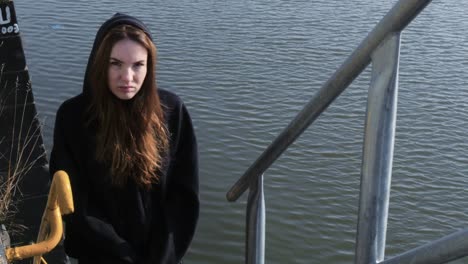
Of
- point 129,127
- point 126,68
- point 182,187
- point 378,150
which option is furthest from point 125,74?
point 378,150

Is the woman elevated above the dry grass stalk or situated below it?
above

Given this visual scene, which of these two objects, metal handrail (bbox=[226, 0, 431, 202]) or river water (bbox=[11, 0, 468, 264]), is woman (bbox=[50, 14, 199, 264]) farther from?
river water (bbox=[11, 0, 468, 264])

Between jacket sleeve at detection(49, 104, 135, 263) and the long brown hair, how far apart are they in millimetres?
93

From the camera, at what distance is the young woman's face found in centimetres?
203

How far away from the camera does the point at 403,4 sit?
1335mm

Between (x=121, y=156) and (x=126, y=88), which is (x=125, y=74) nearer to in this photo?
(x=126, y=88)

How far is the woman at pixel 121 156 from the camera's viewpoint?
2064 mm

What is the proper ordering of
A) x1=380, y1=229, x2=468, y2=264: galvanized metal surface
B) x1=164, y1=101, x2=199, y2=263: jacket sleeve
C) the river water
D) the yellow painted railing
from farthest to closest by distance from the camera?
the river water
x1=164, y1=101, x2=199, y2=263: jacket sleeve
the yellow painted railing
x1=380, y1=229, x2=468, y2=264: galvanized metal surface

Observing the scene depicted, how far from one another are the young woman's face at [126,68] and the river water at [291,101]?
4.04m

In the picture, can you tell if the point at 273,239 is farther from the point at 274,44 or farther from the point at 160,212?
the point at 274,44

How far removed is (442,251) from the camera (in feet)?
3.93

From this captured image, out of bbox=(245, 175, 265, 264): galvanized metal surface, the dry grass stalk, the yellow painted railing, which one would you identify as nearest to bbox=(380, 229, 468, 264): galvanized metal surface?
the yellow painted railing

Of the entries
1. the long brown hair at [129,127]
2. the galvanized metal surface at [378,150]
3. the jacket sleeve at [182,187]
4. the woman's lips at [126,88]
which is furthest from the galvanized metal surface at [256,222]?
the galvanized metal surface at [378,150]

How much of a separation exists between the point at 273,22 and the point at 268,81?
309 centimetres
